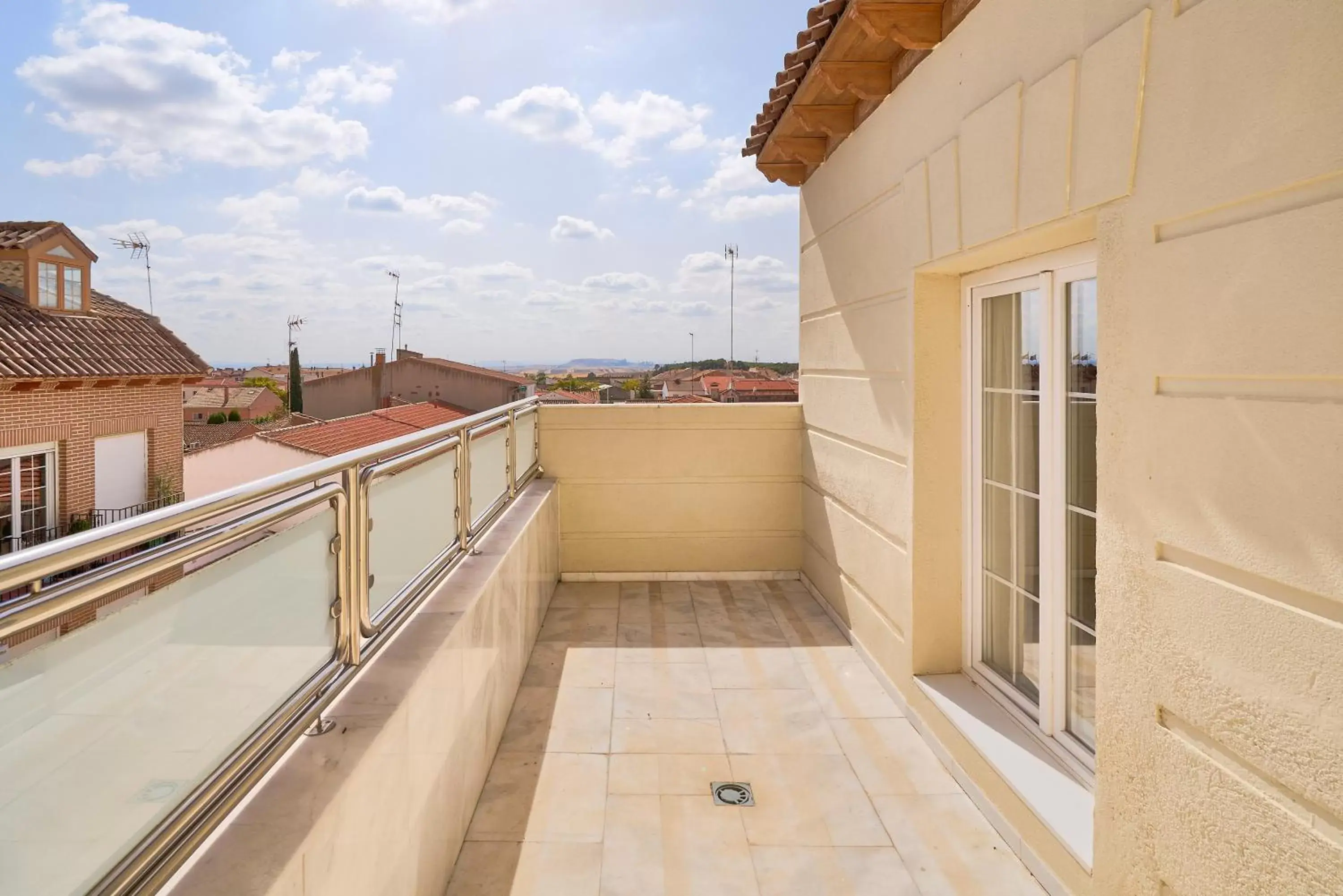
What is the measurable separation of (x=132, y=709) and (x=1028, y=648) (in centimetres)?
283

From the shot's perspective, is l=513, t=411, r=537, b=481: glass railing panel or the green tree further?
the green tree

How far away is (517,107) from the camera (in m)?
A: 14.0

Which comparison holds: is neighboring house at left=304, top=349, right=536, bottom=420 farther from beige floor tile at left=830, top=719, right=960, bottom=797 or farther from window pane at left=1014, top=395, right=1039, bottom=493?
window pane at left=1014, top=395, right=1039, bottom=493

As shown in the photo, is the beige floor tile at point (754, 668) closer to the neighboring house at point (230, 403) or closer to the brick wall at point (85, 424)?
the brick wall at point (85, 424)

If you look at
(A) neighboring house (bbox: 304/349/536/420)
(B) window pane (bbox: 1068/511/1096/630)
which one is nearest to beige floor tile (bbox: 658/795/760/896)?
(B) window pane (bbox: 1068/511/1096/630)

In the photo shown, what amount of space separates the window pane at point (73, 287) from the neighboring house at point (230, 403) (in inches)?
959

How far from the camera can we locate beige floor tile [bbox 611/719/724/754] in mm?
3305

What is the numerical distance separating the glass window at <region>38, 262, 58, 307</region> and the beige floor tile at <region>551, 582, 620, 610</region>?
16627 mm

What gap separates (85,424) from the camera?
15680 millimetres

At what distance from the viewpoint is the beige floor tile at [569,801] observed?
269 centimetres

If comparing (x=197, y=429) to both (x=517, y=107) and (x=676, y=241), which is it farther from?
(x=517, y=107)

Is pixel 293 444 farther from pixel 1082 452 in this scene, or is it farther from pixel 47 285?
pixel 1082 452

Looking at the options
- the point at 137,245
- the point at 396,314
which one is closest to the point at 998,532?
the point at 396,314

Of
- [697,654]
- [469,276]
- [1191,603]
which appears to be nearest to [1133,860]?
[1191,603]
